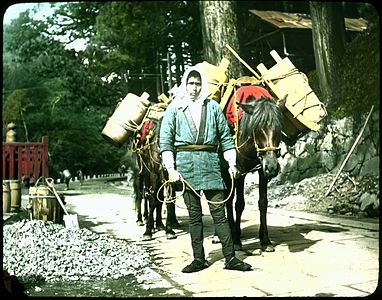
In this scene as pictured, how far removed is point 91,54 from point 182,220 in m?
0.98

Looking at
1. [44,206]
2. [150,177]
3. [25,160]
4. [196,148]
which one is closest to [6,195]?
[44,206]

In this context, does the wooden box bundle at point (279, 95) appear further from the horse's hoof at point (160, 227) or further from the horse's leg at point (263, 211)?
the horse's hoof at point (160, 227)

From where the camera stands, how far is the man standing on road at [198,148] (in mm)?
1964

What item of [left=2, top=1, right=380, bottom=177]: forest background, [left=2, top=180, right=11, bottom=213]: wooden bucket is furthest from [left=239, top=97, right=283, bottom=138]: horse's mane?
[left=2, top=180, right=11, bottom=213]: wooden bucket

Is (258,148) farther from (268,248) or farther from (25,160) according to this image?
(25,160)

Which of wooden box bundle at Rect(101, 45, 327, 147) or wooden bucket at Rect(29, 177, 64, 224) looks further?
wooden bucket at Rect(29, 177, 64, 224)

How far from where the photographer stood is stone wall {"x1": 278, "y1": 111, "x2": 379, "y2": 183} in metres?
2.69

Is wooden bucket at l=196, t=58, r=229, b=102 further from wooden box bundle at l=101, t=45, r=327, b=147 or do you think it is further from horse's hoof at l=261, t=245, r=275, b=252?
horse's hoof at l=261, t=245, r=275, b=252

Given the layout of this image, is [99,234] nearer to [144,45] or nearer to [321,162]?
[144,45]

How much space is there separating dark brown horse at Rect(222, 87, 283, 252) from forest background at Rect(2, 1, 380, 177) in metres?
0.26

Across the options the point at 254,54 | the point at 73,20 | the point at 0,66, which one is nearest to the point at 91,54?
the point at 73,20

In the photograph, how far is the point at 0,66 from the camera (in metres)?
1.77

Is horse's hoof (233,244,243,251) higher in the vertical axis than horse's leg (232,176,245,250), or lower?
lower

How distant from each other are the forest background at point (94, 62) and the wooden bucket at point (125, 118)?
40 millimetres
